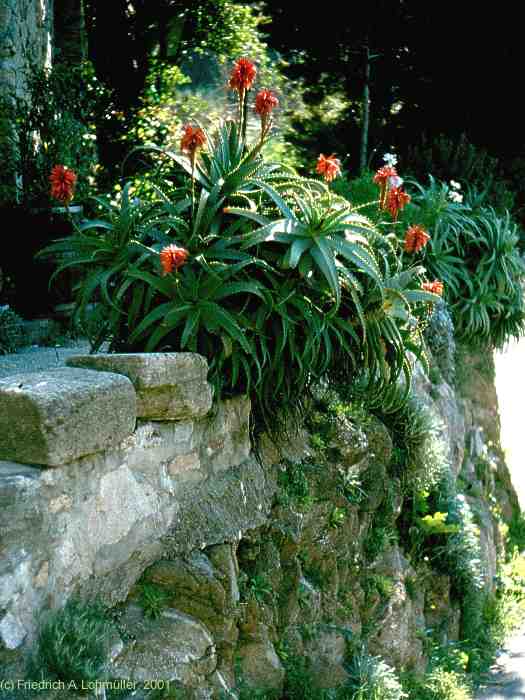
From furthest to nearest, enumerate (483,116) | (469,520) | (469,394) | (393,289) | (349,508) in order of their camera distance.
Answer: (483,116)
(469,394)
(469,520)
(349,508)
(393,289)

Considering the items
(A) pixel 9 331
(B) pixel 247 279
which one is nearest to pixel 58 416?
(B) pixel 247 279

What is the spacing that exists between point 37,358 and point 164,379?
1.47m

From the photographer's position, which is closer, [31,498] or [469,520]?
[31,498]

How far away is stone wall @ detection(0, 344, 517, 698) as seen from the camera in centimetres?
254

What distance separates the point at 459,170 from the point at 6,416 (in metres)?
6.71

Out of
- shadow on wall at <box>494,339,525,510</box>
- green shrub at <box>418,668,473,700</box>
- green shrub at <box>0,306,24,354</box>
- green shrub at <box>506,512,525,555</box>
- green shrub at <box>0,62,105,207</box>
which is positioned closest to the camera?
green shrub at <box>418,668,473,700</box>

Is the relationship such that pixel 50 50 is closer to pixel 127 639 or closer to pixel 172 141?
pixel 172 141

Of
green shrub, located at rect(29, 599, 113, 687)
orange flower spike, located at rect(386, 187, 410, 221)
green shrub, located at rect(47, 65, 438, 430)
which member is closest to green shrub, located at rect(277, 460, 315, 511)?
green shrub, located at rect(47, 65, 438, 430)

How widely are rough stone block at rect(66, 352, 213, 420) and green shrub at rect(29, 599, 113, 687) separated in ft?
2.27

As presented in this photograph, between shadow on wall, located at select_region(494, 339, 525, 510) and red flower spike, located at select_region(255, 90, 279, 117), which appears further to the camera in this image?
shadow on wall, located at select_region(494, 339, 525, 510)

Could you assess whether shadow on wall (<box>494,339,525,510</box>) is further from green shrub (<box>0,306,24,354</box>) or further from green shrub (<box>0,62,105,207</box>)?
green shrub (<box>0,306,24,354</box>)

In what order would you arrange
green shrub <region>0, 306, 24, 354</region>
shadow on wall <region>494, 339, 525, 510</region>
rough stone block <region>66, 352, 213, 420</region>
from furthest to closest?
shadow on wall <region>494, 339, 525, 510</region>
green shrub <region>0, 306, 24, 354</region>
rough stone block <region>66, 352, 213, 420</region>

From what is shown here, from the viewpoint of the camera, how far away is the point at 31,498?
2461 millimetres

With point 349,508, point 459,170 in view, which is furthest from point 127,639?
point 459,170
